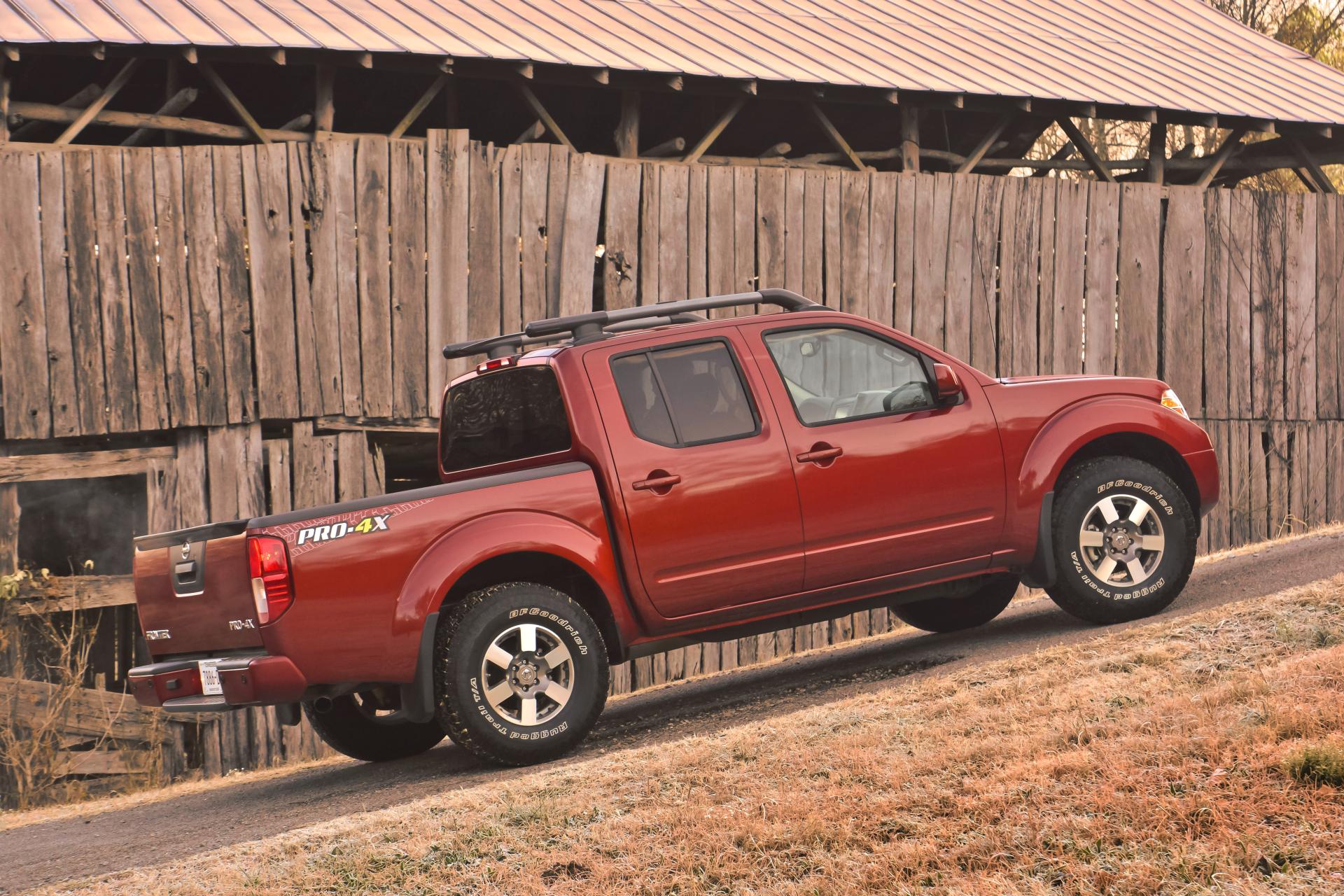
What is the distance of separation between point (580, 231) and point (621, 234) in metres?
0.34

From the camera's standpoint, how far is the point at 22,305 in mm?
9875

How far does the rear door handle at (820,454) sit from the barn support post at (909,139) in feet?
21.9

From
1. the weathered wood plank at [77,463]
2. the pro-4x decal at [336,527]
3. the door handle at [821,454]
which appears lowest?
the pro-4x decal at [336,527]

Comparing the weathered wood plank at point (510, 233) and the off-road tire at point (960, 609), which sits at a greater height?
the weathered wood plank at point (510, 233)

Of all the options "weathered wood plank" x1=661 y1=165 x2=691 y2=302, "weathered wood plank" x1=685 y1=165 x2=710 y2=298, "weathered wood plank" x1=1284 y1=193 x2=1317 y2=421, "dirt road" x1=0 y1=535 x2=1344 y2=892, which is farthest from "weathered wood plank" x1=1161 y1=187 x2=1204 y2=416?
"weathered wood plank" x1=661 y1=165 x2=691 y2=302

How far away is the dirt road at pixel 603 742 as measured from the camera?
6578mm

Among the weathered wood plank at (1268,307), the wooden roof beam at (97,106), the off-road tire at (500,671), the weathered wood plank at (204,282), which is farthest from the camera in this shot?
the weathered wood plank at (1268,307)

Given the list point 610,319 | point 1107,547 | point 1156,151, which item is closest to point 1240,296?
point 1156,151

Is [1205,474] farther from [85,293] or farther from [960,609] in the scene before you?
[85,293]

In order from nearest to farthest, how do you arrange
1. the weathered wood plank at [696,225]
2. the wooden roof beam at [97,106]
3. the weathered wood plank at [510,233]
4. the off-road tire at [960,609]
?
the off-road tire at [960,609] → the wooden roof beam at [97,106] → the weathered wood plank at [510,233] → the weathered wood plank at [696,225]

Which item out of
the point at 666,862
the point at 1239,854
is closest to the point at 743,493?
the point at 666,862

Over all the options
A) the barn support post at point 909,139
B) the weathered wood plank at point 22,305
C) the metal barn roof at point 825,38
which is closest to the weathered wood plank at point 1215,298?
the metal barn roof at point 825,38

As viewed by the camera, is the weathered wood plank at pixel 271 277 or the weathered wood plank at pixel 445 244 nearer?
the weathered wood plank at pixel 271 277

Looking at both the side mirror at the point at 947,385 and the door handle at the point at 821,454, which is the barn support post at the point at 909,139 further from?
the door handle at the point at 821,454
